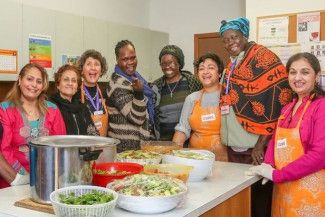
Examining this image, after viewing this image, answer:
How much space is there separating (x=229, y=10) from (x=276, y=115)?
9.53 ft

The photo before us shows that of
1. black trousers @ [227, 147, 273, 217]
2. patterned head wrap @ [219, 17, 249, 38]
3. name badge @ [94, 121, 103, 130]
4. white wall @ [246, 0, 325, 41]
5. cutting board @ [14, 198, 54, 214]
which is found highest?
white wall @ [246, 0, 325, 41]

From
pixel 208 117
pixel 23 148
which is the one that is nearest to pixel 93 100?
pixel 23 148

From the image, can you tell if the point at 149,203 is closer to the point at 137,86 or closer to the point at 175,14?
the point at 137,86

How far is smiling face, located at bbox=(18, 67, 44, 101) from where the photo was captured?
2143 mm

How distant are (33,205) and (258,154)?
1.37 meters

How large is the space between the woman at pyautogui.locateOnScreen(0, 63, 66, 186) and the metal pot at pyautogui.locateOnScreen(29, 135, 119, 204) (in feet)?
2.01

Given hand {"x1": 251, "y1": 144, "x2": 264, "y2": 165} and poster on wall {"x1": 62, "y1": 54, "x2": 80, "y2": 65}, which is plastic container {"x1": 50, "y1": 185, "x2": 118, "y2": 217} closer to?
hand {"x1": 251, "y1": 144, "x2": 264, "y2": 165}

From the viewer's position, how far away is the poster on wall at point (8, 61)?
3.09 meters

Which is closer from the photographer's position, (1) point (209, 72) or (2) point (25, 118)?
(2) point (25, 118)

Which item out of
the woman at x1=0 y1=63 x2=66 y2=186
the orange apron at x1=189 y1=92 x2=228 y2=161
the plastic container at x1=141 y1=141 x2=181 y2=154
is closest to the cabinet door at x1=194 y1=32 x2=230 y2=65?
the orange apron at x1=189 y1=92 x2=228 y2=161

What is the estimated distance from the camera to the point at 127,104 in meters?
2.52

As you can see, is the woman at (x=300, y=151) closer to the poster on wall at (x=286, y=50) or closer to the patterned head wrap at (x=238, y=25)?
the patterned head wrap at (x=238, y=25)

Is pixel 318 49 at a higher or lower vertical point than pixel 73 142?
higher

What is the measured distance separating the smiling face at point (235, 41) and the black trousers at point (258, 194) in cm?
62
